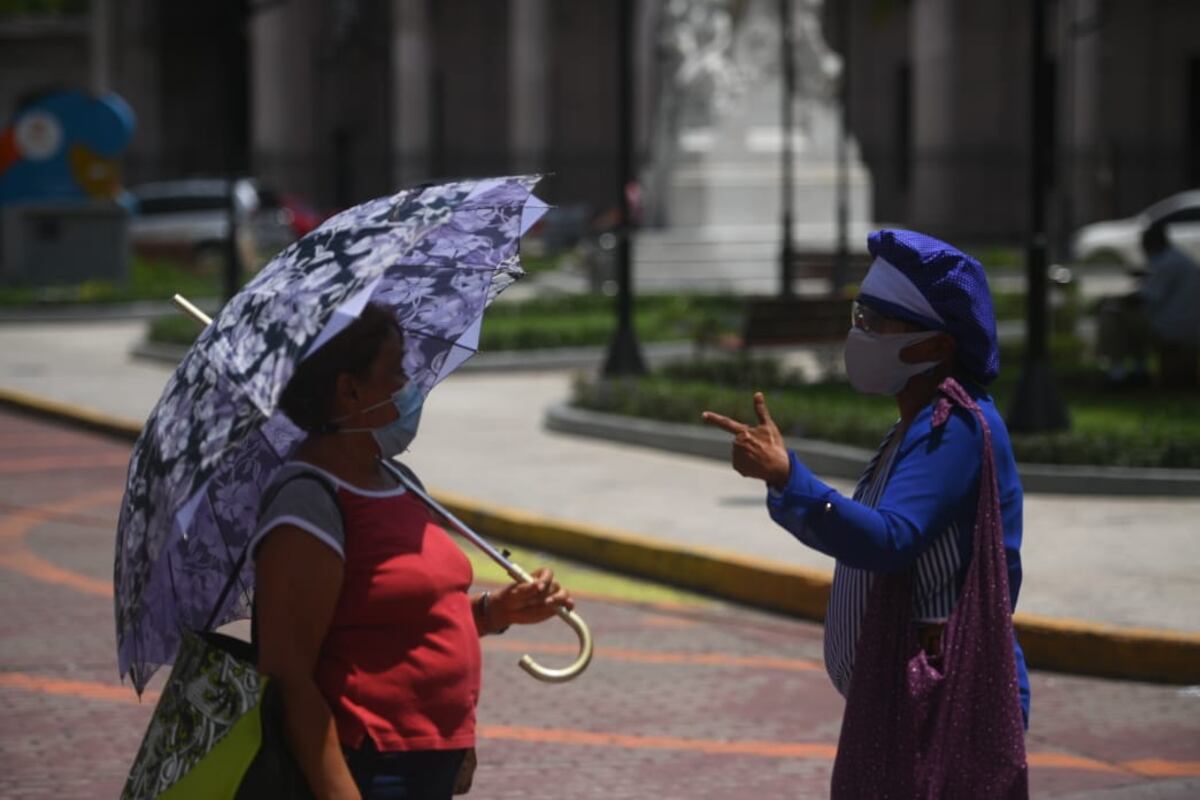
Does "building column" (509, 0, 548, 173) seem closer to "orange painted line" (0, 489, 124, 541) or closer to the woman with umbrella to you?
"orange painted line" (0, 489, 124, 541)

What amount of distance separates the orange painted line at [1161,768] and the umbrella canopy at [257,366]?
12.5 ft

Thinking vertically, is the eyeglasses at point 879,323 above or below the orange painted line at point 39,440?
above

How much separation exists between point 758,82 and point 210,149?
129 ft

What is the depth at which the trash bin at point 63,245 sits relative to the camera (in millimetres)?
36000

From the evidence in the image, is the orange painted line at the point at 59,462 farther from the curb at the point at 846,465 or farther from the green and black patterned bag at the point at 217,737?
the green and black patterned bag at the point at 217,737

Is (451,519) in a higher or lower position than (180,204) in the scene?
lower

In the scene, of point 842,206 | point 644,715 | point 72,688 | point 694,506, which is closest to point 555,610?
point 644,715

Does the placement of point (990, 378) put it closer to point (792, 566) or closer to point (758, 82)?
point (792, 566)

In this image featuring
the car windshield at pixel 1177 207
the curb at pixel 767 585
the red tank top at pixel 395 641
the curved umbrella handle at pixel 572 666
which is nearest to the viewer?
the red tank top at pixel 395 641

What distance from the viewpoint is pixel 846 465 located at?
1348cm

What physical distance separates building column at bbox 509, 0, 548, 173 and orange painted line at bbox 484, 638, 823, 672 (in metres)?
44.4

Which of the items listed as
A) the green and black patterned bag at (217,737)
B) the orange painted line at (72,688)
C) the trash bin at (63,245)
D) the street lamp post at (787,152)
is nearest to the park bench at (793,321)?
the street lamp post at (787,152)

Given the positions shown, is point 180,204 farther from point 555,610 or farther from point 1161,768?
point 555,610

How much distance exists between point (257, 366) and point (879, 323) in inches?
52.4
